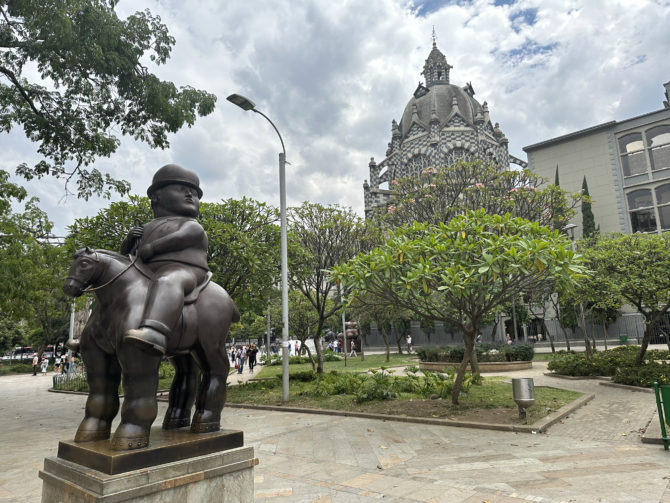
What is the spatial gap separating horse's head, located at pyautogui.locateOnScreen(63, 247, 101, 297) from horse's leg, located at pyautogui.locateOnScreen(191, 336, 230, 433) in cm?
91

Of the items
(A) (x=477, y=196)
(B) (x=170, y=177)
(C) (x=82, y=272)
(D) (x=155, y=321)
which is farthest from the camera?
(A) (x=477, y=196)

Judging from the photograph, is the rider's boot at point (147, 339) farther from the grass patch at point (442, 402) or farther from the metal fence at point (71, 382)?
the metal fence at point (71, 382)

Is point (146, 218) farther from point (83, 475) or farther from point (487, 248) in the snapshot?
point (83, 475)

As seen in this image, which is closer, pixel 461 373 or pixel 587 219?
pixel 461 373

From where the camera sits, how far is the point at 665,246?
41.0 feet

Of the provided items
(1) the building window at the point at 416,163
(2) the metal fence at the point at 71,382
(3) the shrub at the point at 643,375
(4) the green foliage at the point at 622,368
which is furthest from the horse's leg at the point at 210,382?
(1) the building window at the point at 416,163

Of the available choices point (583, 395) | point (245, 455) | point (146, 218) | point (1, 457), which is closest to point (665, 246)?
point (583, 395)

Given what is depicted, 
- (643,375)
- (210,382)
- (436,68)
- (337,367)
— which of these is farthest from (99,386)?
(436,68)

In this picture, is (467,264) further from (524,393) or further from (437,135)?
(437,135)

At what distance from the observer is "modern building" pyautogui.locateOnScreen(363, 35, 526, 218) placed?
45938 millimetres

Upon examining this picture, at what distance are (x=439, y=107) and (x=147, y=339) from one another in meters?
53.0

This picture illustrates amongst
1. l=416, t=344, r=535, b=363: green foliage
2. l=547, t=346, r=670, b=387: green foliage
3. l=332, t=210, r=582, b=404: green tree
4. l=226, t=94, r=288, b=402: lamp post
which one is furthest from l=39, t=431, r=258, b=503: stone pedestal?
l=416, t=344, r=535, b=363: green foliage

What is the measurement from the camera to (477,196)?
20.9 m

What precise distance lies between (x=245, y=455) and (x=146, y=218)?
31.8 feet
